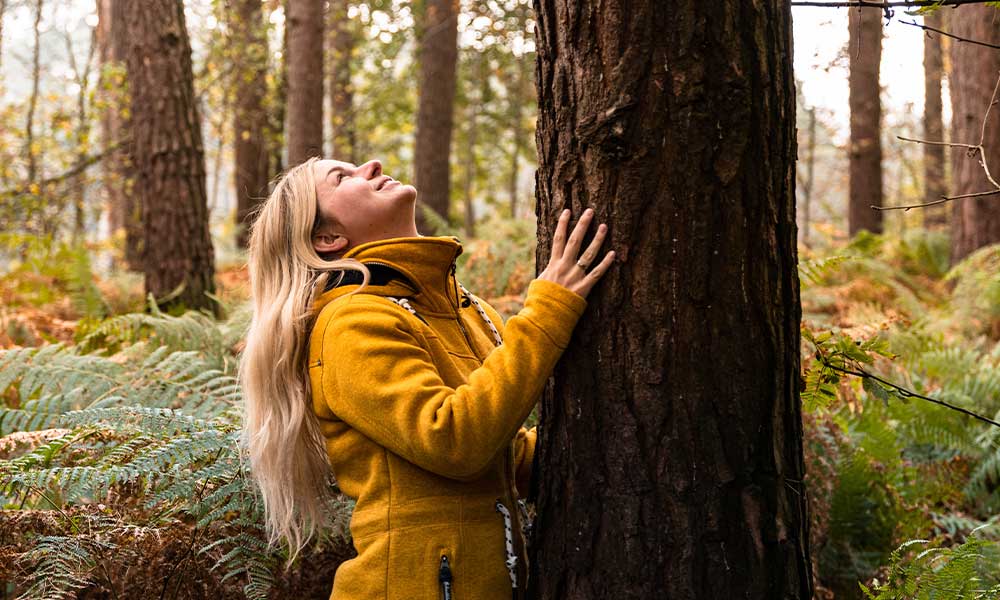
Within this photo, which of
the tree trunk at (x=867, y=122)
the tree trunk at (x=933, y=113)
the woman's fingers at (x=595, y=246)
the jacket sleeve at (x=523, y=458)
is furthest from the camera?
the tree trunk at (x=933, y=113)

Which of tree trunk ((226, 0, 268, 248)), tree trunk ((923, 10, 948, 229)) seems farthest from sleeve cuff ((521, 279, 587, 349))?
tree trunk ((923, 10, 948, 229))

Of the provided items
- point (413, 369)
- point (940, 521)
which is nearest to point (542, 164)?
point (413, 369)

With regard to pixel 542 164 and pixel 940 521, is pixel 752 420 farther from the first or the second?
pixel 940 521

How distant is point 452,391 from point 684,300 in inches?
23.2

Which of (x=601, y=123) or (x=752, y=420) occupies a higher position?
(x=601, y=123)

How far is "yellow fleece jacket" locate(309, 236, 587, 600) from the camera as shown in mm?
1948

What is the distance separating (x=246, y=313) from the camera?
5.33 metres

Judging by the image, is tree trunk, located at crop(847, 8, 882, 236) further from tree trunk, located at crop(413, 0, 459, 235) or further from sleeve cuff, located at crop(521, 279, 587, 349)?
sleeve cuff, located at crop(521, 279, 587, 349)

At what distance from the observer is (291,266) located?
7.98 ft

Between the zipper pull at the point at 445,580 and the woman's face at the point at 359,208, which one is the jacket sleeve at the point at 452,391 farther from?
the woman's face at the point at 359,208

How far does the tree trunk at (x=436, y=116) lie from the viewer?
10.3 metres

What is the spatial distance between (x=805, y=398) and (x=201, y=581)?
77.2 inches

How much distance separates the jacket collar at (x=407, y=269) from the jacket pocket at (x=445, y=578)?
690 mm

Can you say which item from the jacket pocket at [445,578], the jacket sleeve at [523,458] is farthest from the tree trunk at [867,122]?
the jacket pocket at [445,578]
